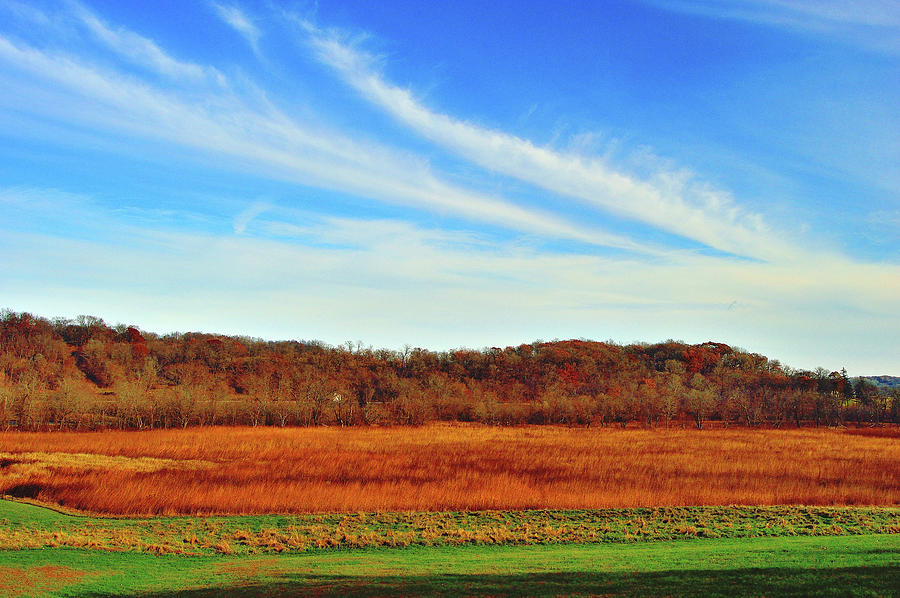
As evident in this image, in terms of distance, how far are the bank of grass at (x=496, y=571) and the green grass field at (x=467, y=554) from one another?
3 centimetres

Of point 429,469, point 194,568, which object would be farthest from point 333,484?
point 194,568

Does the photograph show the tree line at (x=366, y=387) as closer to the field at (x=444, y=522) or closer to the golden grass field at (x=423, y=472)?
the golden grass field at (x=423, y=472)

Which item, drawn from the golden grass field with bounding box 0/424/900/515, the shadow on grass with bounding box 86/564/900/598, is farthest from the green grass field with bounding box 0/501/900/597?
the golden grass field with bounding box 0/424/900/515

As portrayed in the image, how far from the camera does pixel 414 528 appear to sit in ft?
53.7

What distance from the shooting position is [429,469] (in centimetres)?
2962

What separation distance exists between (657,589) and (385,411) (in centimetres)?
6434

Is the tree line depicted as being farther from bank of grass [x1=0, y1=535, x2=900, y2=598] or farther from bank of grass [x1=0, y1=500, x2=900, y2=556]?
bank of grass [x1=0, y1=535, x2=900, y2=598]

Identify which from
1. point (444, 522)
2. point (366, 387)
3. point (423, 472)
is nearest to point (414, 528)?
point (444, 522)

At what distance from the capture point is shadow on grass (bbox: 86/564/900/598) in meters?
7.91

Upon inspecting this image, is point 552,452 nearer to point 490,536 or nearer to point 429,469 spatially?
point 429,469

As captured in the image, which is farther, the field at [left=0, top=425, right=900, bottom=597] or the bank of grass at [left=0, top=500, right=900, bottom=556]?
the bank of grass at [left=0, top=500, right=900, bottom=556]

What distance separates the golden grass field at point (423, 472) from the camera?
21.0 m

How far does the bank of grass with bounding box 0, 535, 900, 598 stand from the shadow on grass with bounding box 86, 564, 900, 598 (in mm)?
15

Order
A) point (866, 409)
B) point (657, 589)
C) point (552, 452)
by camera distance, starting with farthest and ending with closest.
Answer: point (866, 409), point (552, 452), point (657, 589)
